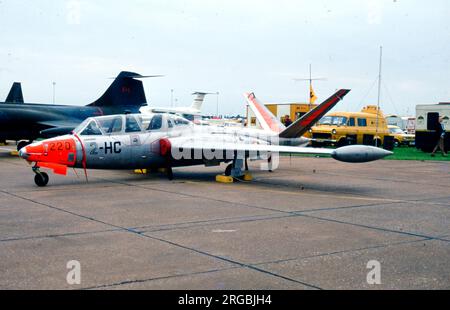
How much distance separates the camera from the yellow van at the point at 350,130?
28469 millimetres

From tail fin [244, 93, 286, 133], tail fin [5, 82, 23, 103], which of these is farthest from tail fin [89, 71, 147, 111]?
tail fin [5, 82, 23, 103]

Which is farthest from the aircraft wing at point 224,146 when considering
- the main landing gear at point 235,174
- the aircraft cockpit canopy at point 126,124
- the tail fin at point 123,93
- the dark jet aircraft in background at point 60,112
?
the tail fin at point 123,93

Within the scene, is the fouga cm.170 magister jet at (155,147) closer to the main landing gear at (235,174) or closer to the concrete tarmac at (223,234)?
the main landing gear at (235,174)

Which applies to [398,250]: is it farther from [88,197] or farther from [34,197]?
[34,197]

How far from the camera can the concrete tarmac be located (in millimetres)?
5223

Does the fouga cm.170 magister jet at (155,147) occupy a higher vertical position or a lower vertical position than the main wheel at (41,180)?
higher

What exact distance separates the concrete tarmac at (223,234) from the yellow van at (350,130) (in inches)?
595

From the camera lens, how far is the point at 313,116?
14.9 meters

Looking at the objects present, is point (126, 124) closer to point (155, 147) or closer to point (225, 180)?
point (155, 147)

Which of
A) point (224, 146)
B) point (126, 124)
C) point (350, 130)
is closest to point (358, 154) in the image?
point (224, 146)

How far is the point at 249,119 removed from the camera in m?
35.1

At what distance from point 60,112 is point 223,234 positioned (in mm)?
18078

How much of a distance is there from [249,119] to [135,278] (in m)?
30.2

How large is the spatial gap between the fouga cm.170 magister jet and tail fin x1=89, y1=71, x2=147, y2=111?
10.2 metres
